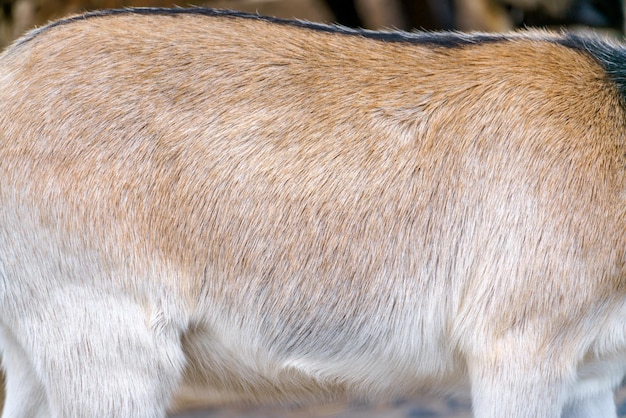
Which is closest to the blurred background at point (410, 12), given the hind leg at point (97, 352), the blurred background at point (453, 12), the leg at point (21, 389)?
the blurred background at point (453, 12)

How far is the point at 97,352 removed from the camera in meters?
3.21

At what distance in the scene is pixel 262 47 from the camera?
11.6ft

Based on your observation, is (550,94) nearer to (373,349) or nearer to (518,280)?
(518,280)

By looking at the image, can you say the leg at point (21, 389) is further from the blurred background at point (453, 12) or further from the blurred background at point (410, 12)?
the blurred background at point (453, 12)

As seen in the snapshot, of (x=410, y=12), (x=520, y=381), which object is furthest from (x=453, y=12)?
(x=520, y=381)

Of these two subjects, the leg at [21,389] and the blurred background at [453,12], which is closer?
the leg at [21,389]

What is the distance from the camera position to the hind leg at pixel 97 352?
321cm

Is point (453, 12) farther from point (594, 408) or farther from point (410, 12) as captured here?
point (594, 408)

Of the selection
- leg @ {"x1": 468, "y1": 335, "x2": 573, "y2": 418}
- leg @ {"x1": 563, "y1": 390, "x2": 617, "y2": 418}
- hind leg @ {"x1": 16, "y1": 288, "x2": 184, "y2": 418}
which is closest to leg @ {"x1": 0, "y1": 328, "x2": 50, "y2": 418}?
hind leg @ {"x1": 16, "y1": 288, "x2": 184, "y2": 418}

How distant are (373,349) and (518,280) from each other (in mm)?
641

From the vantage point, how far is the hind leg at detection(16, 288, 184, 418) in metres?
3.21

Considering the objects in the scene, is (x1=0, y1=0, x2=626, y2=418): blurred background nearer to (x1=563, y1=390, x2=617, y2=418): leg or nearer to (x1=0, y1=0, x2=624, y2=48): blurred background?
(x1=0, y1=0, x2=624, y2=48): blurred background

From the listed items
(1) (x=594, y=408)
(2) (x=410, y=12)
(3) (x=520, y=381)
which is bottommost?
(1) (x=594, y=408)

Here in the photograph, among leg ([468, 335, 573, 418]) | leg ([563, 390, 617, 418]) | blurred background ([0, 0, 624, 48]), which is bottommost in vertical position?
leg ([563, 390, 617, 418])
